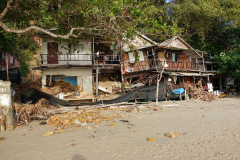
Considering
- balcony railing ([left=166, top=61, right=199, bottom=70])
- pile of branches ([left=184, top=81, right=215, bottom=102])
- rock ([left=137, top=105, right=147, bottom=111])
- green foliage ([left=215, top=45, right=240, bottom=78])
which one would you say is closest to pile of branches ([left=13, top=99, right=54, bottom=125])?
rock ([left=137, top=105, right=147, bottom=111])

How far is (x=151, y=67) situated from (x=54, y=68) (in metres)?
9.50

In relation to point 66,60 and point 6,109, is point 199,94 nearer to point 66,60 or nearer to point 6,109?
point 66,60

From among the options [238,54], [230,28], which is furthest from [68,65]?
[230,28]

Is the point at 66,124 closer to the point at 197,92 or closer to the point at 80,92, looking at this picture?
the point at 80,92

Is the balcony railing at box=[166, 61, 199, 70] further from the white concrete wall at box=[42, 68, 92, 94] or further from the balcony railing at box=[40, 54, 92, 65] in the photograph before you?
the balcony railing at box=[40, 54, 92, 65]

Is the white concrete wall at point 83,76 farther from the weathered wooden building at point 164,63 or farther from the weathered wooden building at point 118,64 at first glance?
the weathered wooden building at point 164,63

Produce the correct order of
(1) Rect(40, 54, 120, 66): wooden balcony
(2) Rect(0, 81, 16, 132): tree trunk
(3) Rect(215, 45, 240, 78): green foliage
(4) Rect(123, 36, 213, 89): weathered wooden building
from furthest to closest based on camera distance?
(3) Rect(215, 45, 240, 78): green foliage → (4) Rect(123, 36, 213, 89): weathered wooden building → (1) Rect(40, 54, 120, 66): wooden balcony → (2) Rect(0, 81, 16, 132): tree trunk

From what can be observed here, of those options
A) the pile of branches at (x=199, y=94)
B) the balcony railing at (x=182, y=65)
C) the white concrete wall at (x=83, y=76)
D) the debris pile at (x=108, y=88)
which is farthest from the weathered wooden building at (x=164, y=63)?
the white concrete wall at (x=83, y=76)

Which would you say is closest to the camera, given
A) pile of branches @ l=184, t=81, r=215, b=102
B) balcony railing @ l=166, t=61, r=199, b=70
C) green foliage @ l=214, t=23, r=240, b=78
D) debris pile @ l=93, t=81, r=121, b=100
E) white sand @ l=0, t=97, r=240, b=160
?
white sand @ l=0, t=97, r=240, b=160

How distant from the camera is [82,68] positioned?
16.1 meters

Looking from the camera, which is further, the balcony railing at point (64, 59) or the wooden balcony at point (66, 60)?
the balcony railing at point (64, 59)

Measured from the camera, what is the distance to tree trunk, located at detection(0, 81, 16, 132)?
20.4 feet

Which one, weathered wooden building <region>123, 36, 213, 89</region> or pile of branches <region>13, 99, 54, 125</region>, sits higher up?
weathered wooden building <region>123, 36, 213, 89</region>

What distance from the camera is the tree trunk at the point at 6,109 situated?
623 centimetres
